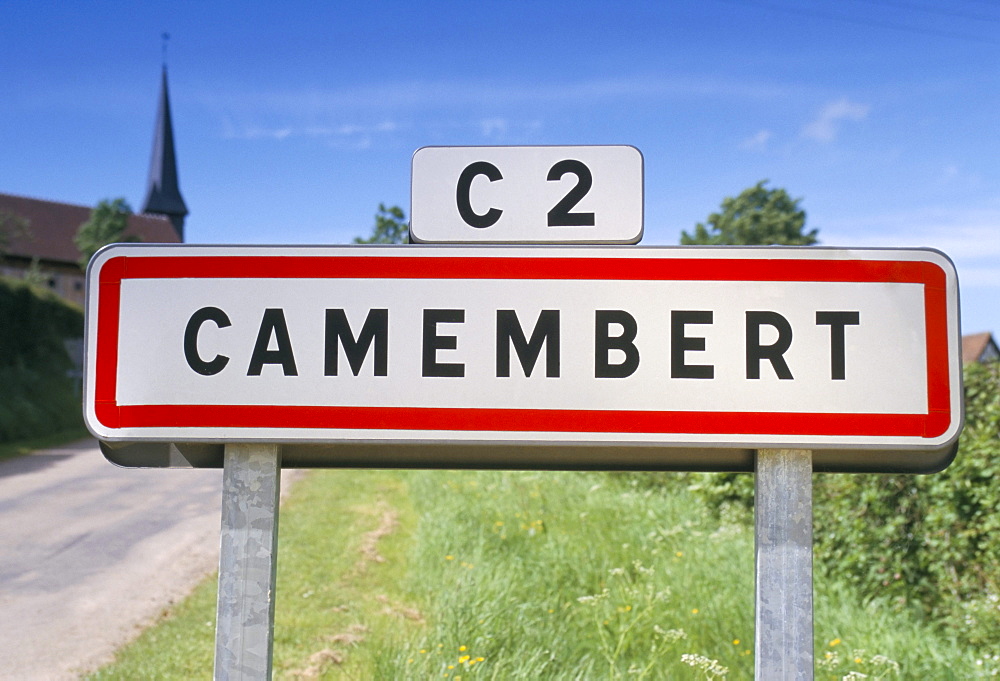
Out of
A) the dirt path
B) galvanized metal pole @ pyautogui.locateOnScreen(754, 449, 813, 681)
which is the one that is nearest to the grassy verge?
the dirt path

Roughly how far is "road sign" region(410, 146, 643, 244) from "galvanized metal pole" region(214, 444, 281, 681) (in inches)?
23.6

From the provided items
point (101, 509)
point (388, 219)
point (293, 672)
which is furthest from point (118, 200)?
point (293, 672)

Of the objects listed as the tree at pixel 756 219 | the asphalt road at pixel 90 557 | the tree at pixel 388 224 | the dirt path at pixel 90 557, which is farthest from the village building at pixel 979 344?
the asphalt road at pixel 90 557

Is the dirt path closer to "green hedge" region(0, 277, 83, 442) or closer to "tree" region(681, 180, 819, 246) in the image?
"green hedge" region(0, 277, 83, 442)

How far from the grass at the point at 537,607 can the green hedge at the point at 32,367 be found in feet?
41.1

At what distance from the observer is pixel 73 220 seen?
56219mm

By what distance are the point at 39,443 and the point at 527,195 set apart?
17.7 metres

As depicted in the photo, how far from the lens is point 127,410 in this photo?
4.50 feet

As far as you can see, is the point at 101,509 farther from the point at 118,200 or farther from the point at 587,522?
the point at 118,200

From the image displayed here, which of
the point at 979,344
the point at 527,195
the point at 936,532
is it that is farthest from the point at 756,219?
the point at 527,195

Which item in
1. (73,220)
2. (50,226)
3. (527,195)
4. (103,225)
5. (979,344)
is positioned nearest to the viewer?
(527,195)

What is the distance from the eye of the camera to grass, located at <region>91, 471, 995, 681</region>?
11.2ft

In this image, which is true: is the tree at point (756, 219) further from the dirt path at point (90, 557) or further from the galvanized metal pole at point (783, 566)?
the galvanized metal pole at point (783, 566)

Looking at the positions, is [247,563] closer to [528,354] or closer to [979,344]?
[528,354]
